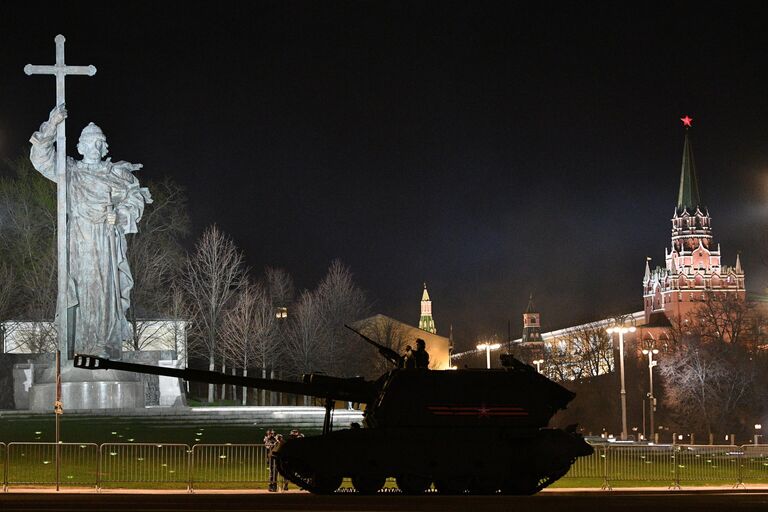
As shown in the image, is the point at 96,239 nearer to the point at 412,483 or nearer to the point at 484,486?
the point at 412,483

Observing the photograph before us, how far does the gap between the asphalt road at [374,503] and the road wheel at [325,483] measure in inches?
14.0

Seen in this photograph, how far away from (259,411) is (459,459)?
27.7m

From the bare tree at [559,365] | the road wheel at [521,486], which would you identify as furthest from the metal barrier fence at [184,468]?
the bare tree at [559,365]

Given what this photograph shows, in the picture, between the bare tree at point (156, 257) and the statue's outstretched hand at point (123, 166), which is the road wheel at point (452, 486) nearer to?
the statue's outstretched hand at point (123, 166)

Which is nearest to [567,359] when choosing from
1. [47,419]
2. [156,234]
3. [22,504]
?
[156,234]

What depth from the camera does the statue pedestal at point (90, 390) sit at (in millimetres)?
45625

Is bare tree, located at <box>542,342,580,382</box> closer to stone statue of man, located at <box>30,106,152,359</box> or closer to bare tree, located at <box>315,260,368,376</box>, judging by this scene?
bare tree, located at <box>315,260,368,376</box>

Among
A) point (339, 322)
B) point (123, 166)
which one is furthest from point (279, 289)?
point (123, 166)

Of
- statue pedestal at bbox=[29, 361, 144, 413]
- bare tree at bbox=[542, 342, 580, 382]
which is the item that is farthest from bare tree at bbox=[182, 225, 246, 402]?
bare tree at bbox=[542, 342, 580, 382]

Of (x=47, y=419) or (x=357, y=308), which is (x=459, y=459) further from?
(x=357, y=308)

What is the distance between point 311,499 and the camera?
901 inches

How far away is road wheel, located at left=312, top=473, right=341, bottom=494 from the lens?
961 inches

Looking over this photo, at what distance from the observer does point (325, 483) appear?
80.3 feet

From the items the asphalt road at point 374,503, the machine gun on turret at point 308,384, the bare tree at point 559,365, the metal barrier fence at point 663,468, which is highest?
the bare tree at point 559,365
